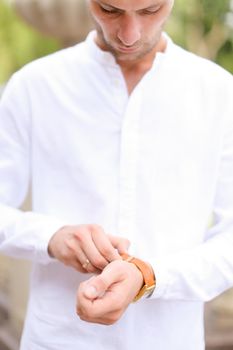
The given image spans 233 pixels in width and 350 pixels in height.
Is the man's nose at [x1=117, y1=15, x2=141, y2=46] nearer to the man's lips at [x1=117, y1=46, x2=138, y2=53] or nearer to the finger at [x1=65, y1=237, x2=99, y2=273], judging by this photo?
the man's lips at [x1=117, y1=46, x2=138, y2=53]

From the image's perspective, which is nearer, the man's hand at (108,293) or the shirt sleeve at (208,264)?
the man's hand at (108,293)

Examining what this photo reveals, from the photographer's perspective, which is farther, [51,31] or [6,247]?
[51,31]

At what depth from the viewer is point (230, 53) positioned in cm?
911

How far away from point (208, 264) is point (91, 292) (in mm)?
423

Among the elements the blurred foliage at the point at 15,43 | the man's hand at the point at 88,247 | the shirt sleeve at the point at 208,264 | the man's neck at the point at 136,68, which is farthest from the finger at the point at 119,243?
the blurred foliage at the point at 15,43

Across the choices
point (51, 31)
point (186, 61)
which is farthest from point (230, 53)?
point (186, 61)

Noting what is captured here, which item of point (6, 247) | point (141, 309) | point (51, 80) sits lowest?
point (141, 309)

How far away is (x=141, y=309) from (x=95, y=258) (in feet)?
1.03

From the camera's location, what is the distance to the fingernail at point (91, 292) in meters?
1.83

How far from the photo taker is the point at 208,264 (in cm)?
215

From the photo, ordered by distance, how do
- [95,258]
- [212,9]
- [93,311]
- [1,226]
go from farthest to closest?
[212,9] → [1,226] → [95,258] → [93,311]

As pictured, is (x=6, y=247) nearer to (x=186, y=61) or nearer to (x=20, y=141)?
(x=20, y=141)

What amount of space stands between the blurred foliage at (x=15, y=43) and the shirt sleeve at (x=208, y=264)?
30.4 ft

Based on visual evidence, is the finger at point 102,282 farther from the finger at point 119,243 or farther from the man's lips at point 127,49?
the man's lips at point 127,49
